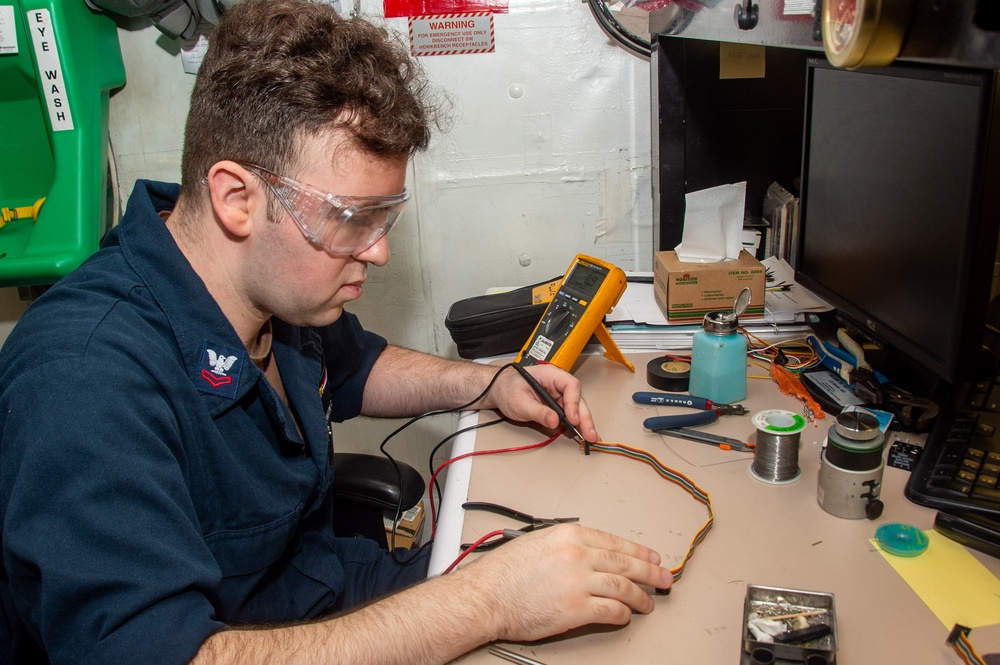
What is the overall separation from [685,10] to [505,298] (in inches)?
26.8

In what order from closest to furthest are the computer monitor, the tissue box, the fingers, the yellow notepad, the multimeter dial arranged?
the multimeter dial < the yellow notepad < the computer monitor < the fingers < the tissue box

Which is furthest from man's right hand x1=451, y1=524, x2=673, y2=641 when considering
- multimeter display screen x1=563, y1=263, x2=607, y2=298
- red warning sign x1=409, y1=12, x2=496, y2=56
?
red warning sign x1=409, y1=12, x2=496, y2=56

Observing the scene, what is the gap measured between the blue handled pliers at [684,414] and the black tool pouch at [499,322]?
0.31 meters

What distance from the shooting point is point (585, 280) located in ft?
4.91

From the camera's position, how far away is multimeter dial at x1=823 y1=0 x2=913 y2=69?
0.68 m

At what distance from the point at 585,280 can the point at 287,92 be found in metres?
0.73

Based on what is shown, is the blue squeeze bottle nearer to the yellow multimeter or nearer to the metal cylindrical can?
the yellow multimeter

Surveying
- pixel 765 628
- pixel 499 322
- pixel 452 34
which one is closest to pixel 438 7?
pixel 452 34

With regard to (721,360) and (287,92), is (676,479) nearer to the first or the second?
(721,360)

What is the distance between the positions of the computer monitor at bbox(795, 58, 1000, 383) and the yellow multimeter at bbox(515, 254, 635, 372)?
39 centimetres

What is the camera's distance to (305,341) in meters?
1.27

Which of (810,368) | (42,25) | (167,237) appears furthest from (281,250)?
(42,25)

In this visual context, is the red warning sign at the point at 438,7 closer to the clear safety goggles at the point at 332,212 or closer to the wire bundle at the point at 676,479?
the clear safety goggles at the point at 332,212

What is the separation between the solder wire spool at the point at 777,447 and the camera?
3.49 ft
